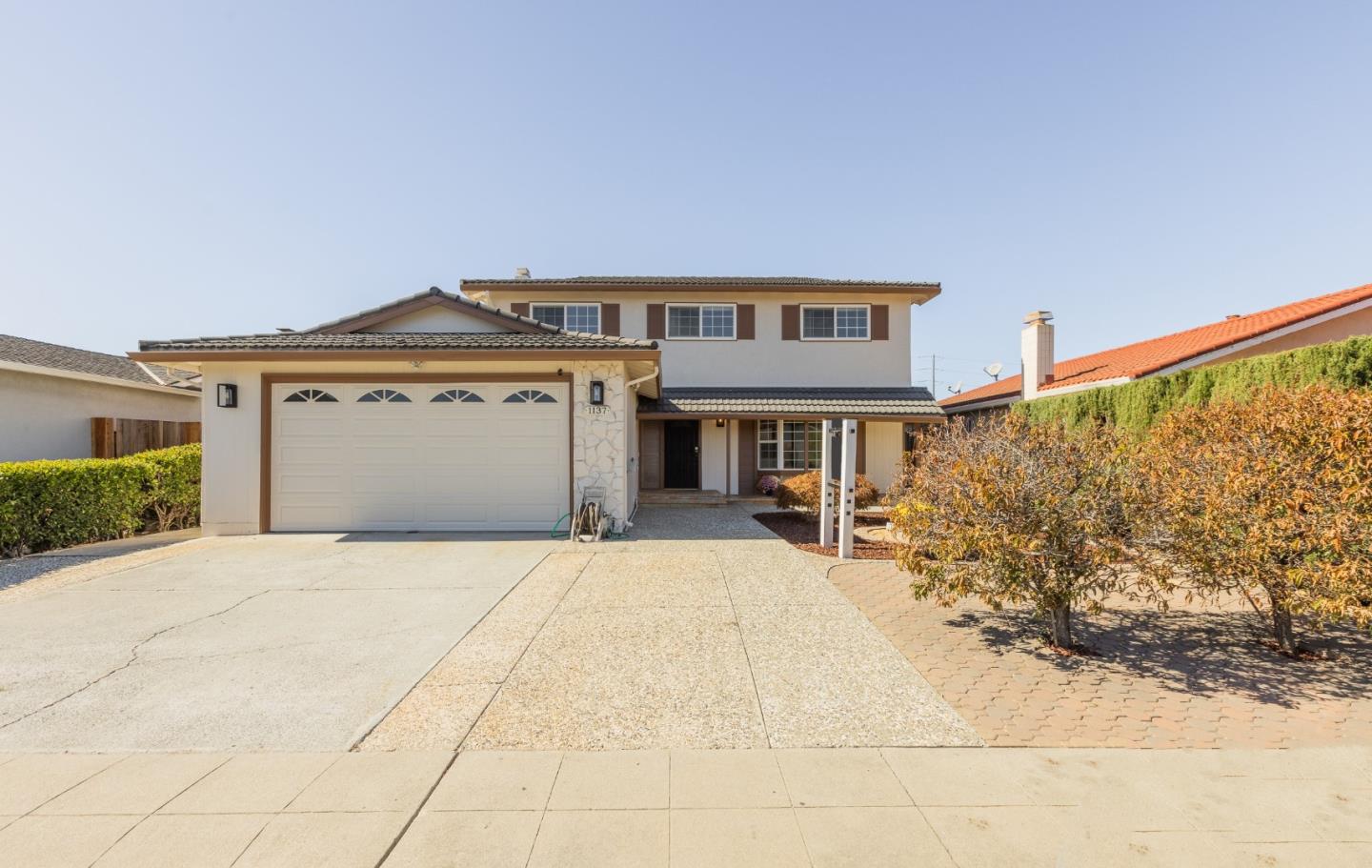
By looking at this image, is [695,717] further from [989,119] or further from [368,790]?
[989,119]

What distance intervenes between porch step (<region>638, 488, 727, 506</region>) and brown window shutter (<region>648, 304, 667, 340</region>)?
4.45 m

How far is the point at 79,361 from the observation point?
48.6 feet

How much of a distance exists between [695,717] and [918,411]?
13103mm

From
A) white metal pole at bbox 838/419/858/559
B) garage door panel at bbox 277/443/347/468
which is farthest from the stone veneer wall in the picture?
garage door panel at bbox 277/443/347/468

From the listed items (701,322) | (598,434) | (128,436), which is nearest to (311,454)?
(598,434)

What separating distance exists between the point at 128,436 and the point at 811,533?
16.3 metres

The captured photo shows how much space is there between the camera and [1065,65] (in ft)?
36.0

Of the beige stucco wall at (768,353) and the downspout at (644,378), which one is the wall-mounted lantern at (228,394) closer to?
the downspout at (644,378)

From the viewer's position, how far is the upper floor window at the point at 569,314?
16344 millimetres

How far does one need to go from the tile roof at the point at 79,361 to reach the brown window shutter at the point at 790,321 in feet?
46.8

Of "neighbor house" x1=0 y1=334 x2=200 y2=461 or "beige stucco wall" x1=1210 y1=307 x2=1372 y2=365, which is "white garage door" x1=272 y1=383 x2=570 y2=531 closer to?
"neighbor house" x1=0 y1=334 x2=200 y2=461

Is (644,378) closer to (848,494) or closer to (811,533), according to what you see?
(848,494)

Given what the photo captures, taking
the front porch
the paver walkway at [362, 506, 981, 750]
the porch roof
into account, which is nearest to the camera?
the paver walkway at [362, 506, 981, 750]

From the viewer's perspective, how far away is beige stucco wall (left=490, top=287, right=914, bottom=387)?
1630 centimetres
